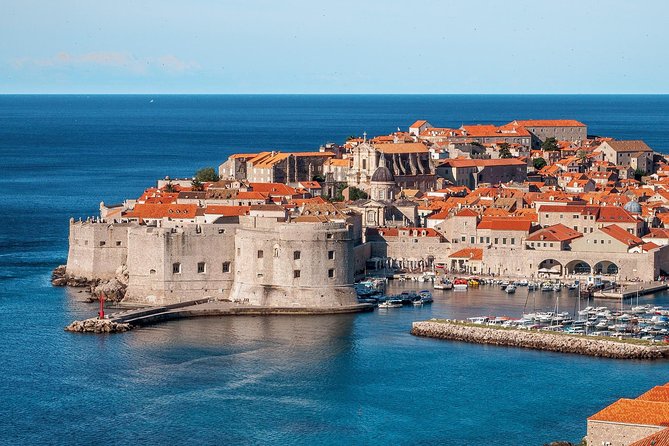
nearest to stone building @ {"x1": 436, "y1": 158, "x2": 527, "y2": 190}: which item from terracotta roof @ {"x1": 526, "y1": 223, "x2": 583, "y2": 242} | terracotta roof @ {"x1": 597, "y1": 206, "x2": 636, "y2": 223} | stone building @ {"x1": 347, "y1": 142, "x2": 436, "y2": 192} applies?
stone building @ {"x1": 347, "y1": 142, "x2": 436, "y2": 192}

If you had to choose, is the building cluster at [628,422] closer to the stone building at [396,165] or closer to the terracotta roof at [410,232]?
the terracotta roof at [410,232]

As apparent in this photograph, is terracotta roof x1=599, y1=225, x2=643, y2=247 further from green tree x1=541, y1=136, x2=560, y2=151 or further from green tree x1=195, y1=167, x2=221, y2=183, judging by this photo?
green tree x1=541, y1=136, x2=560, y2=151

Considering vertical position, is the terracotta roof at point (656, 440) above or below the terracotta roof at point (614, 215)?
below

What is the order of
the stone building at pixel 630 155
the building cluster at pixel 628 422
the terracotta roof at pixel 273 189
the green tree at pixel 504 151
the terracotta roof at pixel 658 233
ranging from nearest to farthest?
1. the building cluster at pixel 628 422
2. the terracotta roof at pixel 658 233
3. the terracotta roof at pixel 273 189
4. the stone building at pixel 630 155
5. the green tree at pixel 504 151

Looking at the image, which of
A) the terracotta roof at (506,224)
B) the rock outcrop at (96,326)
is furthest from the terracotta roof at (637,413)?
the terracotta roof at (506,224)

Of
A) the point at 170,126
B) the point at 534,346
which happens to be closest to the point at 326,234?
the point at 534,346

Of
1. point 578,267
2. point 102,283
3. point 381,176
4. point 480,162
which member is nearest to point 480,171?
point 480,162

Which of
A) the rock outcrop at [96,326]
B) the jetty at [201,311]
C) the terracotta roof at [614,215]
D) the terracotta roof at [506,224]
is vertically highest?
the terracotta roof at [614,215]

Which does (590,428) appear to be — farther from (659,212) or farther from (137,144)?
(137,144)

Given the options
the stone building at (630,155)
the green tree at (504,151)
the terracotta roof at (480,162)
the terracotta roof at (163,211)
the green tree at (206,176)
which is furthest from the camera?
the green tree at (504,151)
